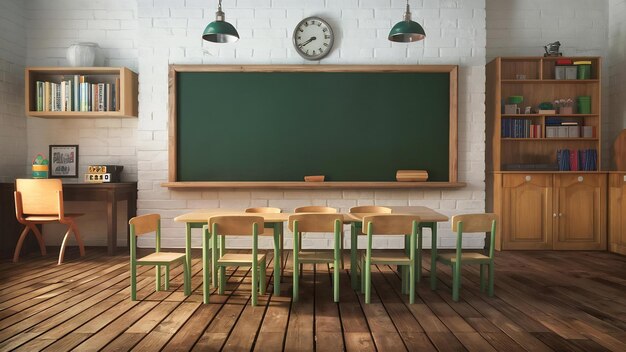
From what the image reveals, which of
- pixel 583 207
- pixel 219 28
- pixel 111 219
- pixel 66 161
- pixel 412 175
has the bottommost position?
pixel 111 219

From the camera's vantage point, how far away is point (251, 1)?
575cm

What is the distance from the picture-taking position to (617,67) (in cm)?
609

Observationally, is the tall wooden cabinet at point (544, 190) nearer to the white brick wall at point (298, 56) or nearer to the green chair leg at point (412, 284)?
the white brick wall at point (298, 56)

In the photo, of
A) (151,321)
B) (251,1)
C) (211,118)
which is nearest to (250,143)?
(211,118)

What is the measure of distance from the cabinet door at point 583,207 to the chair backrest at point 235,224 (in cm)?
430

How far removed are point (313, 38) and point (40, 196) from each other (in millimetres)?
3784

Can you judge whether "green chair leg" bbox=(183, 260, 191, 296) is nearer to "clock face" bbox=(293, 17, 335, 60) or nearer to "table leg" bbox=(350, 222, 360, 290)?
"table leg" bbox=(350, 222, 360, 290)

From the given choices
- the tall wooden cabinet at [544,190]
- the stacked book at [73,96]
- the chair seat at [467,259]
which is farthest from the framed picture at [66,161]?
the tall wooden cabinet at [544,190]

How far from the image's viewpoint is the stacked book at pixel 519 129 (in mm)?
5789

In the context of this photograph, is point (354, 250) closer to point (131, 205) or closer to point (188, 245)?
point (188, 245)

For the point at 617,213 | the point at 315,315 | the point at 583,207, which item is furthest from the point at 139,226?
the point at 617,213

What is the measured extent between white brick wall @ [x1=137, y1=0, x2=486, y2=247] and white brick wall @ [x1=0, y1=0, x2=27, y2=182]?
164cm

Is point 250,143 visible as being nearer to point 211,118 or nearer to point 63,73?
point 211,118

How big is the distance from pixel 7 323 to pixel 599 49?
7.51 m
